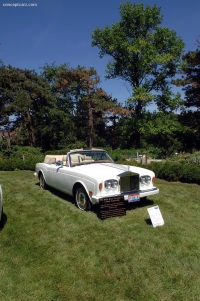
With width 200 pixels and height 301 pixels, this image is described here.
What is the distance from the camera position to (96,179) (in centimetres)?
566

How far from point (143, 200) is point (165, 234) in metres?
2.26

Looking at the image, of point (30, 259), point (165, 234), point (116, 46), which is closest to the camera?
point (30, 259)

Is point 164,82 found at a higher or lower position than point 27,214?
higher

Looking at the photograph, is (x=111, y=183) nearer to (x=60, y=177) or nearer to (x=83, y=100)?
(x=60, y=177)

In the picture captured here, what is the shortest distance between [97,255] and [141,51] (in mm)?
29315

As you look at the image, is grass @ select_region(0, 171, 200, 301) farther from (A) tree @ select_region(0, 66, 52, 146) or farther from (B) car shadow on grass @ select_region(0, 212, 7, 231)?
(A) tree @ select_region(0, 66, 52, 146)

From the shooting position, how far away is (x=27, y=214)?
6.39 metres

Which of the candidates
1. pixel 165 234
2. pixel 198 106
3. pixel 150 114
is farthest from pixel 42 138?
pixel 165 234

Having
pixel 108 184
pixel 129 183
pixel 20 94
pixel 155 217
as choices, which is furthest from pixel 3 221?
pixel 20 94

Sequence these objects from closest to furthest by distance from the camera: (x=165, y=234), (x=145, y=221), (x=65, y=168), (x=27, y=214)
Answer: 1. (x=165, y=234)
2. (x=145, y=221)
3. (x=27, y=214)
4. (x=65, y=168)

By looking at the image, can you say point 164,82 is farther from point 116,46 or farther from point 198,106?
point 116,46

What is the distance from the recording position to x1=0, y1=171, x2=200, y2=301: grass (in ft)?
10.9

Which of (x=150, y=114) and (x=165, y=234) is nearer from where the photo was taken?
(x=165, y=234)

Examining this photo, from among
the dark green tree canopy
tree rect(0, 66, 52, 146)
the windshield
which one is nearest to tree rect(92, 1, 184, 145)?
the dark green tree canopy
